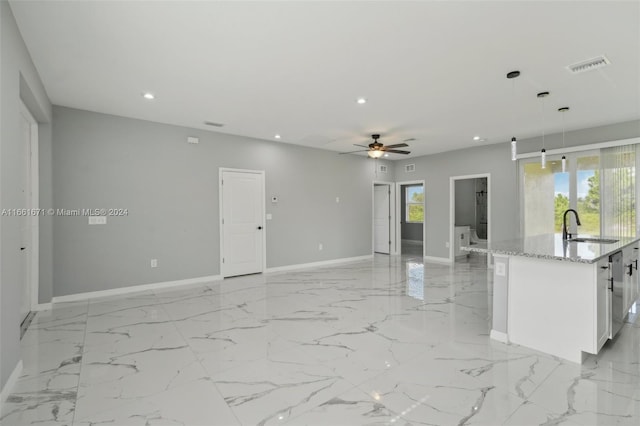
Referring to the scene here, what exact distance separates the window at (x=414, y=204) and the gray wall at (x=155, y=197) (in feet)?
17.0

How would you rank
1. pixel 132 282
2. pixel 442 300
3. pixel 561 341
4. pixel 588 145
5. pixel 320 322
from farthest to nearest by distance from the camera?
pixel 588 145 < pixel 132 282 < pixel 442 300 < pixel 320 322 < pixel 561 341

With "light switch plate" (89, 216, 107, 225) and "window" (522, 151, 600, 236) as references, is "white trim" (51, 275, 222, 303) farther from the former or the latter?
"window" (522, 151, 600, 236)

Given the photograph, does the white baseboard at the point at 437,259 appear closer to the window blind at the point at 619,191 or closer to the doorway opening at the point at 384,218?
the doorway opening at the point at 384,218

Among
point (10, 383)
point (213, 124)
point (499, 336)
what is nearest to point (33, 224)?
point (10, 383)

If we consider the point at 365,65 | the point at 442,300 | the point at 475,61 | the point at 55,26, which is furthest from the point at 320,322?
the point at 55,26

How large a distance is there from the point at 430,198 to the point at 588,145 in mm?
3206

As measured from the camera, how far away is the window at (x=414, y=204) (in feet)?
35.6

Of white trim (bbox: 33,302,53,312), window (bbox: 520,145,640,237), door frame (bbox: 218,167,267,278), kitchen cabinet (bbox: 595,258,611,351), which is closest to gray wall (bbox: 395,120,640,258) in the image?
window (bbox: 520,145,640,237)

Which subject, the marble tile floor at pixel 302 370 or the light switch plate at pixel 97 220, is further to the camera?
the light switch plate at pixel 97 220

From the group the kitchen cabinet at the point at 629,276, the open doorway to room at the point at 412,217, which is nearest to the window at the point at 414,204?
the open doorway to room at the point at 412,217

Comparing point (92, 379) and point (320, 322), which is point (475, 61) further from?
point (92, 379)

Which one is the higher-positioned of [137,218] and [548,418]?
[137,218]

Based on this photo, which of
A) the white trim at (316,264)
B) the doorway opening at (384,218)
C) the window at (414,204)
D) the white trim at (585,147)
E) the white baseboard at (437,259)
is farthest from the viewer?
the window at (414,204)

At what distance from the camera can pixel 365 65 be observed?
311cm
